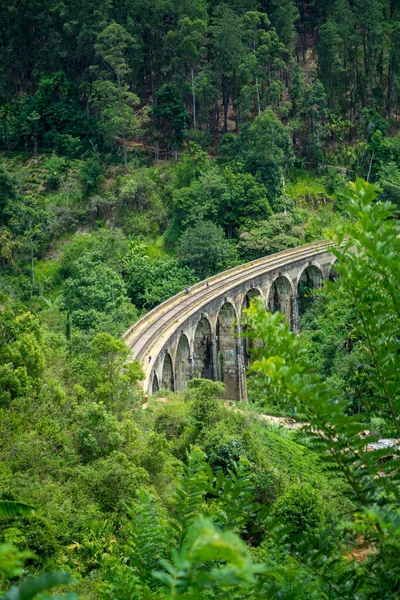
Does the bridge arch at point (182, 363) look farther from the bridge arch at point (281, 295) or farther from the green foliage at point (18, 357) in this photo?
the green foliage at point (18, 357)

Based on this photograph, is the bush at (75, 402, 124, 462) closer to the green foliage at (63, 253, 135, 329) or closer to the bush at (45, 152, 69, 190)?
the green foliage at (63, 253, 135, 329)

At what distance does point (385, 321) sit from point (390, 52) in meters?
70.3

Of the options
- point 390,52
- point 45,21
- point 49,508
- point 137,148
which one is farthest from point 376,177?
point 49,508

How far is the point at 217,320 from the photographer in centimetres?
4331

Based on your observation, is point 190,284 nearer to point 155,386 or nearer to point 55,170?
point 155,386

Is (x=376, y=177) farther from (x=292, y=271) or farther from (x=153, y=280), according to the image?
(x=153, y=280)

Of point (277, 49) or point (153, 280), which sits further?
point (277, 49)

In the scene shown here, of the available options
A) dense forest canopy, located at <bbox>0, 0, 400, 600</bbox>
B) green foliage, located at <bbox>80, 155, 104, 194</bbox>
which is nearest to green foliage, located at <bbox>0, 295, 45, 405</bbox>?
dense forest canopy, located at <bbox>0, 0, 400, 600</bbox>

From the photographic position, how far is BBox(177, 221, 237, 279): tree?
49.5 meters

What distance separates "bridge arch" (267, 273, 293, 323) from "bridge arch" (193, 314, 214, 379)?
8596 millimetres

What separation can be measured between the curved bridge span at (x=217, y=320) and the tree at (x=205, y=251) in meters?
2.08


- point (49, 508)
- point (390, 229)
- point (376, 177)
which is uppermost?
point (376, 177)

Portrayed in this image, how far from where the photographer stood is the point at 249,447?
922 inches

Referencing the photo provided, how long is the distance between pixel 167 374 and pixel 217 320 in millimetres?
8821
